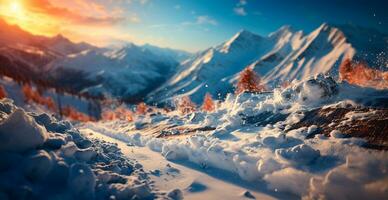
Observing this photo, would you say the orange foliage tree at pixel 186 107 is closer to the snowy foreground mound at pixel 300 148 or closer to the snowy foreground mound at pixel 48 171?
the snowy foreground mound at pixel 300 148

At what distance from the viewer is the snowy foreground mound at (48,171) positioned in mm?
6690

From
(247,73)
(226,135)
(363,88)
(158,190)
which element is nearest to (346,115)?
(363,88)

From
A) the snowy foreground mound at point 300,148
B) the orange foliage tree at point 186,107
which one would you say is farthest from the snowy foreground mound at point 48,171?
the orange foliage tree at point 186,107

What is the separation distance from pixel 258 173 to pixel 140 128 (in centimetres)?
1803

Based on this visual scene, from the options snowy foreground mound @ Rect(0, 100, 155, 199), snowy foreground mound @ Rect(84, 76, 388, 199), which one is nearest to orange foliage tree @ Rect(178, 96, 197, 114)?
snowy foreground mound @ Rect(84, 76, 388, 199)

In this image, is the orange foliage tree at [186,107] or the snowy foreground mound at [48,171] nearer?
the snowy foreground mound at [48,171]

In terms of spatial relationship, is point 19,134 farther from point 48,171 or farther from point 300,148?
point 300,148

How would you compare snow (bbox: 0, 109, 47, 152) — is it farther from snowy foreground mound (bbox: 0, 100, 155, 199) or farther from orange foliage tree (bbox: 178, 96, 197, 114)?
orange foliage tree (bbox: 178, 96, 197, 114)

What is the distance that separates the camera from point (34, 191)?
658cm

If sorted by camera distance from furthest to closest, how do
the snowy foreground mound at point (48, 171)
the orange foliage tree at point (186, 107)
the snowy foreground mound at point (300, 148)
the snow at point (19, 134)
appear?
1. the orange foliage tree at point (186, 107)
2. the snowy foreground mound at point (300, 148)
3. the snow at point (19, 134)
4. the snowy foreground mound at point (48, 171)

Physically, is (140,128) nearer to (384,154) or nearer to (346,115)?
(346,115)

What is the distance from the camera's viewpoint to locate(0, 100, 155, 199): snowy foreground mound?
669cm

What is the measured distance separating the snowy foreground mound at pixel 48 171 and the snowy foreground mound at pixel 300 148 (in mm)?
3298

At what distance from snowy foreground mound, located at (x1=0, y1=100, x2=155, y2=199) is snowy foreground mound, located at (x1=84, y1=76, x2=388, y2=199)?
3.30 m
